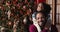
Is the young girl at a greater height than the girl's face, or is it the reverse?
the girl's face

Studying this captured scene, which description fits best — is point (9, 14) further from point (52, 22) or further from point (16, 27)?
point (52, 22)

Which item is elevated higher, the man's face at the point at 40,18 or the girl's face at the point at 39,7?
the girl's face at the point at 39,7

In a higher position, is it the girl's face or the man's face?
the girl's face

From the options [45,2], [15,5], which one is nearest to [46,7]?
[45,2]

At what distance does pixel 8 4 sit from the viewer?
125cm

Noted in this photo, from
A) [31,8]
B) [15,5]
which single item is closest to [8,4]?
[15,5]

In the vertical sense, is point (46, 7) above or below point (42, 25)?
above

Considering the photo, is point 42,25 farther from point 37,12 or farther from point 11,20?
point 11,20

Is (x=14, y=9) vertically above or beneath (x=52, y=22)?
above

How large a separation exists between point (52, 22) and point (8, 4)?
36 centimetres

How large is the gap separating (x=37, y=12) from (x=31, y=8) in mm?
62

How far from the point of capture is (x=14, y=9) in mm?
1252

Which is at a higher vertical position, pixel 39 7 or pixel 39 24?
pixel 39 7

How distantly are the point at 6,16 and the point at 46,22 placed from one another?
0.31 m
